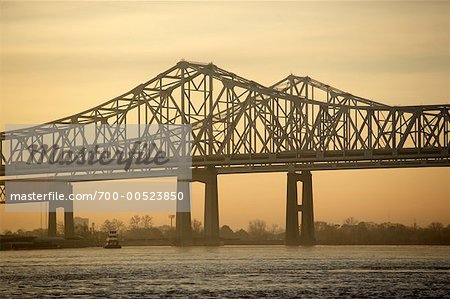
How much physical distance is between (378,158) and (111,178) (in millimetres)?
27370

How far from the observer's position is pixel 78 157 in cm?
14775

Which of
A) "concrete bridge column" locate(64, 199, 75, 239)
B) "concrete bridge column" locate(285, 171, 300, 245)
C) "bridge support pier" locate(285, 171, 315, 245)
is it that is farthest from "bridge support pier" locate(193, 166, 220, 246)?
"concrete bridge column" locate(64, 199, 75, 239)

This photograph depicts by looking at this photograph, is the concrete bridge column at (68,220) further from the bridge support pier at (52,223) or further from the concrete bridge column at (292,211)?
the concrete bridge column at (292,211)

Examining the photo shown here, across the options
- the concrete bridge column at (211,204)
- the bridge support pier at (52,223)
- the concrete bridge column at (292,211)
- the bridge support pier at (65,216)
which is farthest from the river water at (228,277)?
the bridge support pier at (52,223)

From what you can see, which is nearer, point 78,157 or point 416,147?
point 416,147

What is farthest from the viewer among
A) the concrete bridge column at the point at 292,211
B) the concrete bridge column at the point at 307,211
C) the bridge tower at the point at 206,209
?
the concrete bridge column at the point at 307,211

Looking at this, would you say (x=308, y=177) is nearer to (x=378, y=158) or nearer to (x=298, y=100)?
(x=298, y=100)

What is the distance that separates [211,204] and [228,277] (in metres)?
58.7

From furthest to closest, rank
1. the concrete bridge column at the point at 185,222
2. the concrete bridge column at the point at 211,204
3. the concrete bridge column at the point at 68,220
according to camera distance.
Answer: the concrete bridge column at the point at 68,220, the concrete bridge column at the point at 185,222, the concrete bridge column at the point at 211,204

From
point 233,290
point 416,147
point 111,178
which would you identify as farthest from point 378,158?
point 233,290

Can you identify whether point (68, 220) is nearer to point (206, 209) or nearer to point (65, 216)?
point (65, 216)

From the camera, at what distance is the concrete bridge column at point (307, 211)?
490ft

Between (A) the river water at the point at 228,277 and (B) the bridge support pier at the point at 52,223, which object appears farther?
(B) the bridge support pier at the point at 52,223

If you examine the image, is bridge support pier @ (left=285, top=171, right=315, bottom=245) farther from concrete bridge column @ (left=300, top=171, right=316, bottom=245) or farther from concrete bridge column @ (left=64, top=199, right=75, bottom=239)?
concrete bridge column @ (left=64, top=199, right=75, bottom=239)
